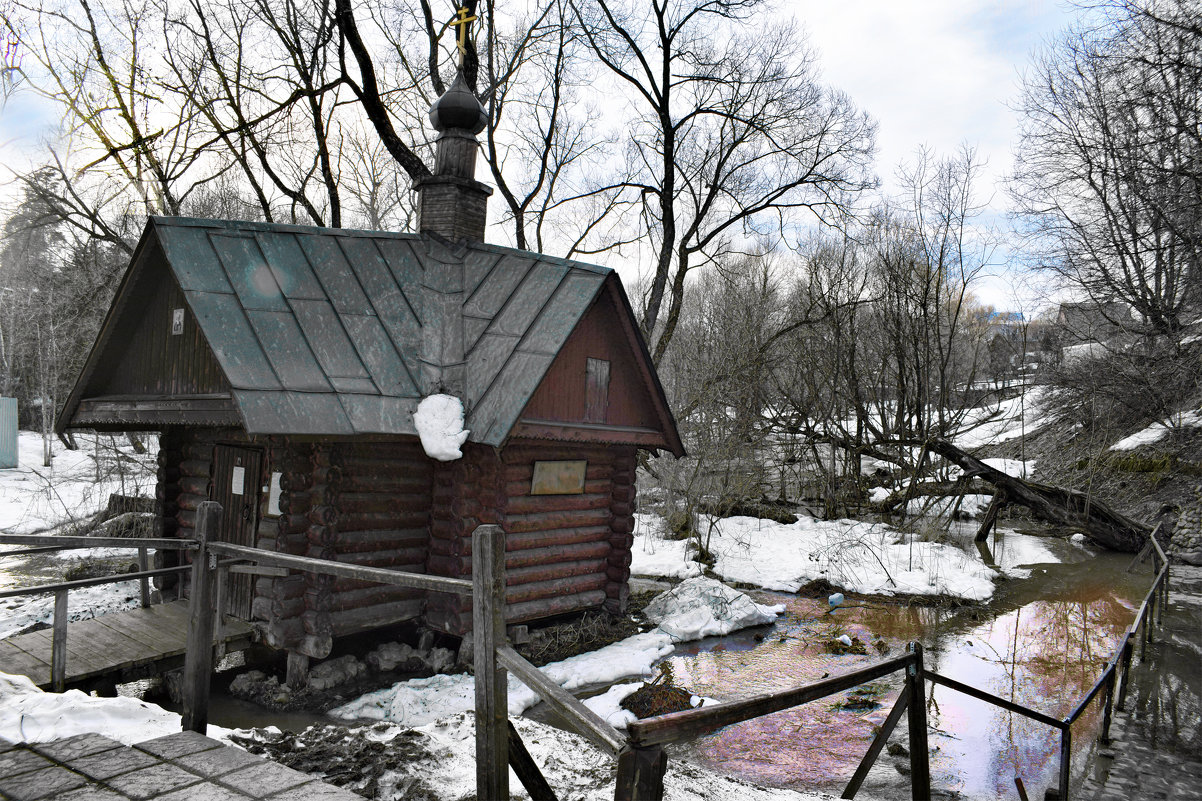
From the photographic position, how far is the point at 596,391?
411 inches

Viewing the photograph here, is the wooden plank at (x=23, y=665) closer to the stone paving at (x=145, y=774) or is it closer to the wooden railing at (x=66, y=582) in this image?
the wooden railing at (x=66, y=582)

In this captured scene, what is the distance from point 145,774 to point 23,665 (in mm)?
4710

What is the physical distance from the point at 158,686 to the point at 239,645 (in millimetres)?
1031

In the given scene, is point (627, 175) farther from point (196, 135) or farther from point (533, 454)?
point (533, 454)

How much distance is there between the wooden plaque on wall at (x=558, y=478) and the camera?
32.7 feet

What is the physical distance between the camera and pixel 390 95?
64.9 feet

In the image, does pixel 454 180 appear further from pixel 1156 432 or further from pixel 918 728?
pixel 1156 432

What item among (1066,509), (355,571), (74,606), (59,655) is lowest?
(74,606)

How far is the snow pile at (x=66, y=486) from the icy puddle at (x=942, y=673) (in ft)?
47.7

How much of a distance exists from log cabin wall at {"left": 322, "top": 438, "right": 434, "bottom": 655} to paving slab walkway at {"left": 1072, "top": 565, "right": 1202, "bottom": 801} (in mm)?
7308

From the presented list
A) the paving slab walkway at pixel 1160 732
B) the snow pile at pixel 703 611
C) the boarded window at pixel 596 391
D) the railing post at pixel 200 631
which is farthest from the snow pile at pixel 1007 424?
the railing post at pixel 200 631

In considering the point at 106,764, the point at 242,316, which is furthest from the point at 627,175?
the point at 106,764

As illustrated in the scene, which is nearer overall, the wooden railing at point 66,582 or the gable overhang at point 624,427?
the wooden railing at point 66,582

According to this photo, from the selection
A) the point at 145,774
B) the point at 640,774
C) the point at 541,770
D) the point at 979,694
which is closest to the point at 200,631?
the point at 145,774
